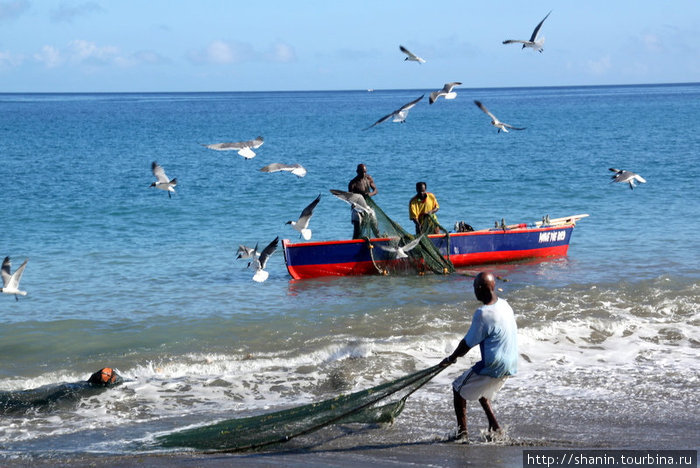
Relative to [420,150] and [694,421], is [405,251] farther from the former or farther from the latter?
[420,150]

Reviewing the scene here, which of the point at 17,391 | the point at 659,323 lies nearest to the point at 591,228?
the point at 659,323

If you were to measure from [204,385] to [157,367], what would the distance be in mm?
1058

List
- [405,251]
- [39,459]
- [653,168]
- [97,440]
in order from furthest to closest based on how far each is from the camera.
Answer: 1. [653,168]
2. [405,251]
3. [97,440]
4. [39,459]

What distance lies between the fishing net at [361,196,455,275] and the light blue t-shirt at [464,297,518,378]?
27.9 ft

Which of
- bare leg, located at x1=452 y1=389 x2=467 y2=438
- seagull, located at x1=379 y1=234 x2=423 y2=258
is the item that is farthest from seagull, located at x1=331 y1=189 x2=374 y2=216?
bare leg, located at x1=452 y1=389 x2=467 y2=438

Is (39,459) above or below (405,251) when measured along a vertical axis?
below

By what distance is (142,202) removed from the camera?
2583cm

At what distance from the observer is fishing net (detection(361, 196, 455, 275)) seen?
49.2ft

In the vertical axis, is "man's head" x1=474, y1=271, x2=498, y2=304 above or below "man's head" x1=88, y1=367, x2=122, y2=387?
above

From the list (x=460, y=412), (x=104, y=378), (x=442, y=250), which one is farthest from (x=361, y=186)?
(x=460, y=412)

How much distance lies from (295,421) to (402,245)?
842 cm

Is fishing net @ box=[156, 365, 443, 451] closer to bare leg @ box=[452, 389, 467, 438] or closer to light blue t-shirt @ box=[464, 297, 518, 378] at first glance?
bare leg @ box=[452, 389, 467, 438]

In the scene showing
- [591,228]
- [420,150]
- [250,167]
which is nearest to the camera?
[591,228]

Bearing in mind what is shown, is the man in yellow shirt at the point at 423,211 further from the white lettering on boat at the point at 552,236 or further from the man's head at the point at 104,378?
the man's head at the point at 104,378
